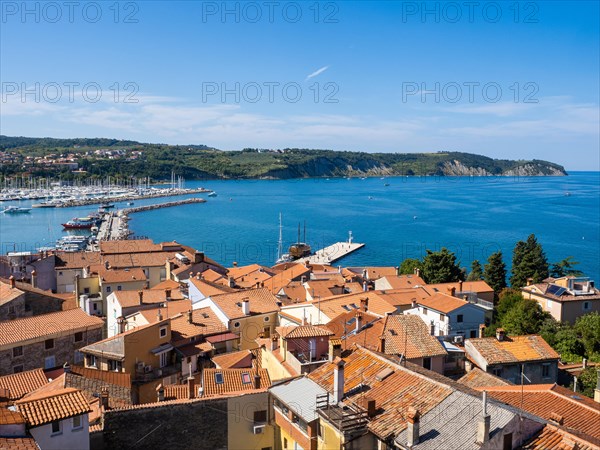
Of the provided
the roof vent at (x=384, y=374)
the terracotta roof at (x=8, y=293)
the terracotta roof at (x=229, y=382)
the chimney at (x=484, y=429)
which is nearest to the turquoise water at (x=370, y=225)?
the terracotta roof at (x=8, y=293)

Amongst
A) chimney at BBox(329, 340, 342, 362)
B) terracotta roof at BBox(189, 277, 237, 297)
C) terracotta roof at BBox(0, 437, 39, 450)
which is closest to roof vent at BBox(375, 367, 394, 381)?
chimney at BBox(329, 340, 342, 362)

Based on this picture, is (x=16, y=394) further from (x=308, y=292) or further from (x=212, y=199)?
(x=212, y=199)

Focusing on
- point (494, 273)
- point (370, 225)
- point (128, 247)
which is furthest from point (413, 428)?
point (370, 225)

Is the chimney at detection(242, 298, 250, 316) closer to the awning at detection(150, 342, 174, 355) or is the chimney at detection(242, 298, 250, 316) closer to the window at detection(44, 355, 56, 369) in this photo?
the awning at detection(150, 342, 174, 355)

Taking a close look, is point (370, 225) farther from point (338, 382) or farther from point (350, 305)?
point (338, 382)

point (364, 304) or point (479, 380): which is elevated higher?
point (364, 304)

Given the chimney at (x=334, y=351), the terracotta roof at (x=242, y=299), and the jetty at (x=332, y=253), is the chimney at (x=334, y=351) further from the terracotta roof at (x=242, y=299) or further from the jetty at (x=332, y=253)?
the jetty at (x=332, y=253)
